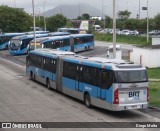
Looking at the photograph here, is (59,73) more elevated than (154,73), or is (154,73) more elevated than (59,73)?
(59,73)

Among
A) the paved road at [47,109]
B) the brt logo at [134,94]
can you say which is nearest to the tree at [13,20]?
the paved road at [47,109]

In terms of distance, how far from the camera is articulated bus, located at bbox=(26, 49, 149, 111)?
779 inches

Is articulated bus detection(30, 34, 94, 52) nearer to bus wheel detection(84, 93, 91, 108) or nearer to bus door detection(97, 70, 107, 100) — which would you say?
bus wheel detection(84, 93, 91, 108)

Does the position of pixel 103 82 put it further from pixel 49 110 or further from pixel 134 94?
pixel 49 110

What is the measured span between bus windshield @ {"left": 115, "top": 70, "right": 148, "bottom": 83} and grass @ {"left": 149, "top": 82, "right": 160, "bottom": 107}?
8.89 ft

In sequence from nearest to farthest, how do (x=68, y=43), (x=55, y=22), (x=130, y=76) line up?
1. (x=130, y=76)
2. (x=68, y=43)
3. (x=55, y=22)

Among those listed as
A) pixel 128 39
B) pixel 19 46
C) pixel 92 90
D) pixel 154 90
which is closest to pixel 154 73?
pixel 154 90

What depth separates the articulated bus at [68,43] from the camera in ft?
182

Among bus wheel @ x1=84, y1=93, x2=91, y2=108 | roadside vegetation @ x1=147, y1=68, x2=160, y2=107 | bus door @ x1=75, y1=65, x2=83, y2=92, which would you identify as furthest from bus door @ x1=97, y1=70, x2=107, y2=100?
roadside vegetation @ x1=147, y1=68, x2=160, y2=107

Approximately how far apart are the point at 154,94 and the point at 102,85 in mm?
6080

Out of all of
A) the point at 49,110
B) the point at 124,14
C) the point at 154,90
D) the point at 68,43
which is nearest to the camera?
the point at 49,110

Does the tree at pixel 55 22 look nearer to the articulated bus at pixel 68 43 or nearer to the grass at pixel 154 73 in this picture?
the articulated bus at pixel 68 43

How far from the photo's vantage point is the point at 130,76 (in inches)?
787

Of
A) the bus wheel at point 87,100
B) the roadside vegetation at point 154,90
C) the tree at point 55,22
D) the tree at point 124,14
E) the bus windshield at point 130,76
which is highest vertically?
the tree at point 124,14
